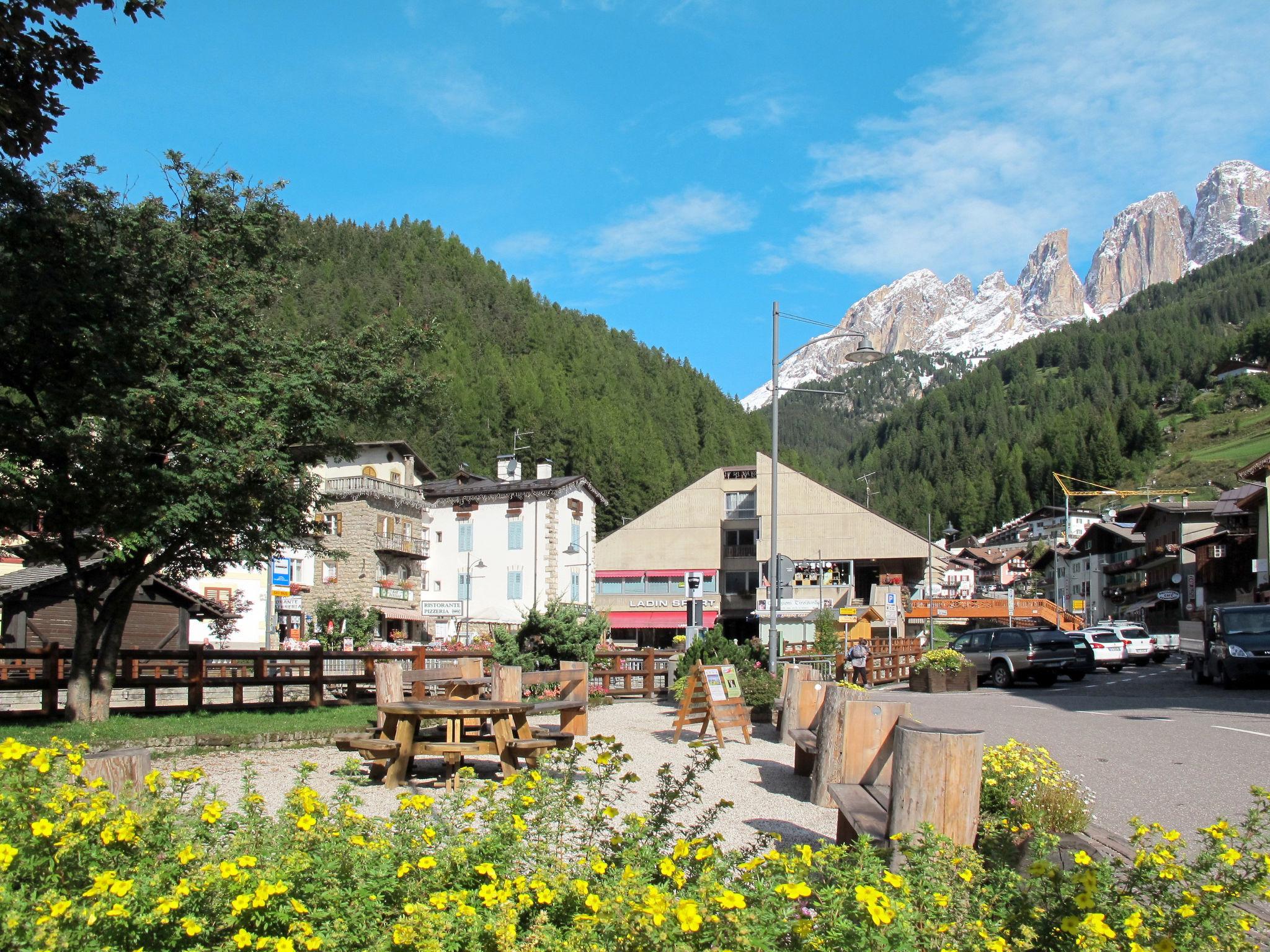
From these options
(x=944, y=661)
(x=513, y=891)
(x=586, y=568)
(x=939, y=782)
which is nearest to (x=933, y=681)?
(x=944, y=661)

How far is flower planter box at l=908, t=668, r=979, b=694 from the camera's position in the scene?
28688 mm

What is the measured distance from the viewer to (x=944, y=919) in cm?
399

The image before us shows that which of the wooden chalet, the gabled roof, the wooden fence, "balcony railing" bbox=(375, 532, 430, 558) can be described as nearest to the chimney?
"balcony railing" bbox=(375, 532, 430, 558)

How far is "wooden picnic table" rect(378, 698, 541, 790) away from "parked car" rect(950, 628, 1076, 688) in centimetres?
2256

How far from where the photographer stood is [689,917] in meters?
3.46

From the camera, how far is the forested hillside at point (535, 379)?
3738 inches

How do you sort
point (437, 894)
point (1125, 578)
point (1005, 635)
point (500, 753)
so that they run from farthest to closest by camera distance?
point (1125, 578) < point (1005, 635) < point (500, 753) < point (437, 894)

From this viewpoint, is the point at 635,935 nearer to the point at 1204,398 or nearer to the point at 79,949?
the point at 79,949

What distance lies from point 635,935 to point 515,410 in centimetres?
9604

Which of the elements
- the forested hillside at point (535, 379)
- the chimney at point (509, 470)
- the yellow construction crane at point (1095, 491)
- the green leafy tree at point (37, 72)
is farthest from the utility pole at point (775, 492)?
the yellow construction crane at point (1095, 491)

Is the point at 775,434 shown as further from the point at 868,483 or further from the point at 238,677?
the point at 868,483

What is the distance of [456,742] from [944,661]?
20.5m

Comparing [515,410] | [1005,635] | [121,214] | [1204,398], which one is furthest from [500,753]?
[1204,398]

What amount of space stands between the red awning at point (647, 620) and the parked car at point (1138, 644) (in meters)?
31.2
